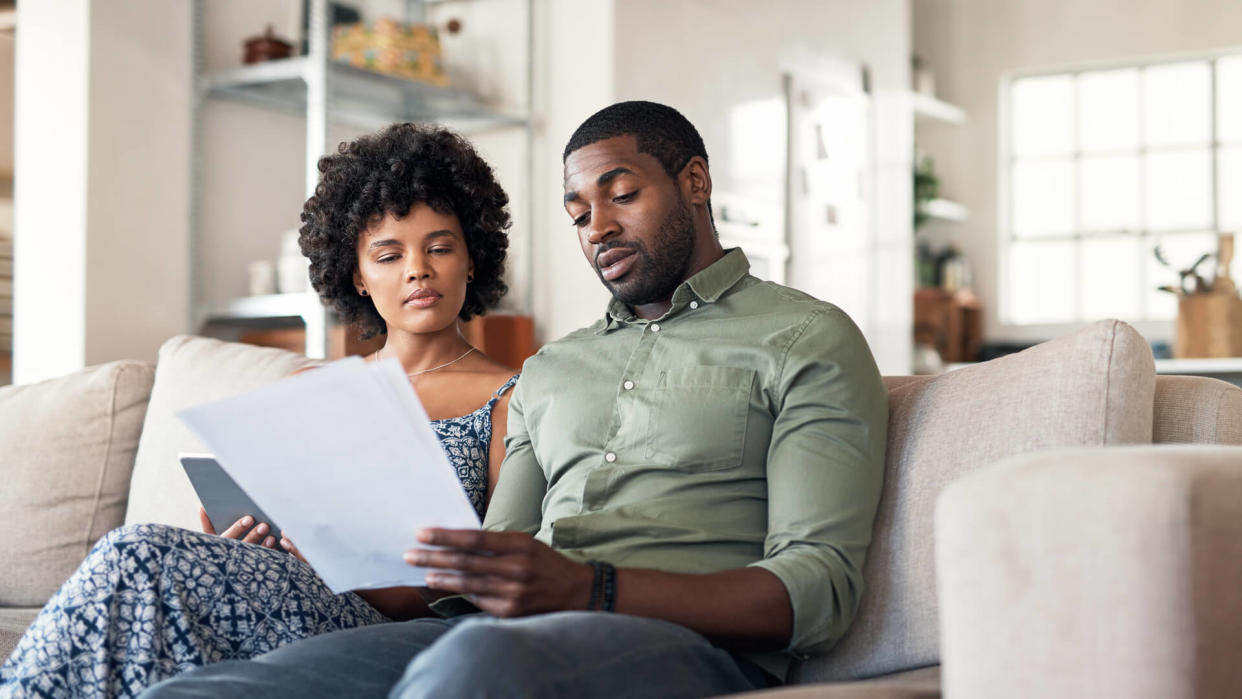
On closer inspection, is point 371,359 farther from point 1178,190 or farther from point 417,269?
point 1178,190

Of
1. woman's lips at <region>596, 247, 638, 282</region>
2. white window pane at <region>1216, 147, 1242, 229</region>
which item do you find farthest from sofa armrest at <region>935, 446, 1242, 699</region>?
white window pane at <region>1216, 147, 1242, 229</region>

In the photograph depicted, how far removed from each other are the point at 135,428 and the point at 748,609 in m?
1.46

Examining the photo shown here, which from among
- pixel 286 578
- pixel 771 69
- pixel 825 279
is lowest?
pixel 286 578

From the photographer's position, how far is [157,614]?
126cm

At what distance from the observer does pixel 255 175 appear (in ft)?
12.3

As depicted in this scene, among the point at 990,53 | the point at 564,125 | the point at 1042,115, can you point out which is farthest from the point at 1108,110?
the point at 564,125

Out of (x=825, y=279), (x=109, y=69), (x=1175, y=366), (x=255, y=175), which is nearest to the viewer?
(x=109, y=69)

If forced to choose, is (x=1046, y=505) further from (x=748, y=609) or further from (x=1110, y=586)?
(x=748, y=609)

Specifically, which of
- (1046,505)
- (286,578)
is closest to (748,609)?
(1046,505)

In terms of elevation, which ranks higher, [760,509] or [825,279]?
[825,279]

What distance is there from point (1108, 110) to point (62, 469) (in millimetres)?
5074

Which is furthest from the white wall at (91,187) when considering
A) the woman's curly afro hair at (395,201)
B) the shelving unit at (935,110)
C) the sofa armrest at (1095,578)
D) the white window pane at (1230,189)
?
the white window pane at (1230,189)

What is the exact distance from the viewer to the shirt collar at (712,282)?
153 cm

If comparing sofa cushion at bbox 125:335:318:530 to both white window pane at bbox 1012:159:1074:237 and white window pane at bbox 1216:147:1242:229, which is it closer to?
white window pane at bbox 1012:159:1074:237
